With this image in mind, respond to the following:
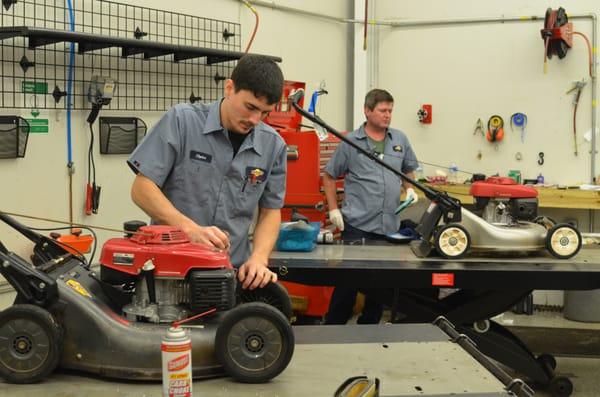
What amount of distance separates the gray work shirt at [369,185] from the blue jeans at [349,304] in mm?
37

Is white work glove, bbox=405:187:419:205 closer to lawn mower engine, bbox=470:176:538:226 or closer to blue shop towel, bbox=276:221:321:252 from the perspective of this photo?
lawn mower engine, bbox=470:176:538:226

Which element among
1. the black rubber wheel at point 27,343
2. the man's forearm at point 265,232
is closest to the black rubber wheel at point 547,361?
the man's forearm at point 265,232

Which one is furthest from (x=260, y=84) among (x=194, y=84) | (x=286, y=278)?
(x=194, y=84)

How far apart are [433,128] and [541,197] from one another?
36.8 inches

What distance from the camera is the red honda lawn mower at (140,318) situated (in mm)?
1580

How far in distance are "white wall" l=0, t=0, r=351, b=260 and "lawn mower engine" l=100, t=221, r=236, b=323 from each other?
5.00ft

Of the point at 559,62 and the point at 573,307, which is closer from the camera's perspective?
the point at 573,307

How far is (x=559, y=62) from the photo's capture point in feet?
16.4

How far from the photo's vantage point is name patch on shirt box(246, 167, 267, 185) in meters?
2.13

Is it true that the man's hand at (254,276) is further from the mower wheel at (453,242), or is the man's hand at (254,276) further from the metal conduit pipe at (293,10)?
the metal conduit pipe at (293,10)

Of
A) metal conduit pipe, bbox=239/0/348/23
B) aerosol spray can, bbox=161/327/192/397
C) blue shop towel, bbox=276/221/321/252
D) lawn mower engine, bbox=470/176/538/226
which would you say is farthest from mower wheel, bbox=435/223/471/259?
metal conduit pipe, bbox=239/0/348/23

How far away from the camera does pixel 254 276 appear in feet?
6.21

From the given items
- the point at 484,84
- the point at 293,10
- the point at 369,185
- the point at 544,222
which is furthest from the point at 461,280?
the point at 484,84

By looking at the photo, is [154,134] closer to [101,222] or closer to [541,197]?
[101,222]
